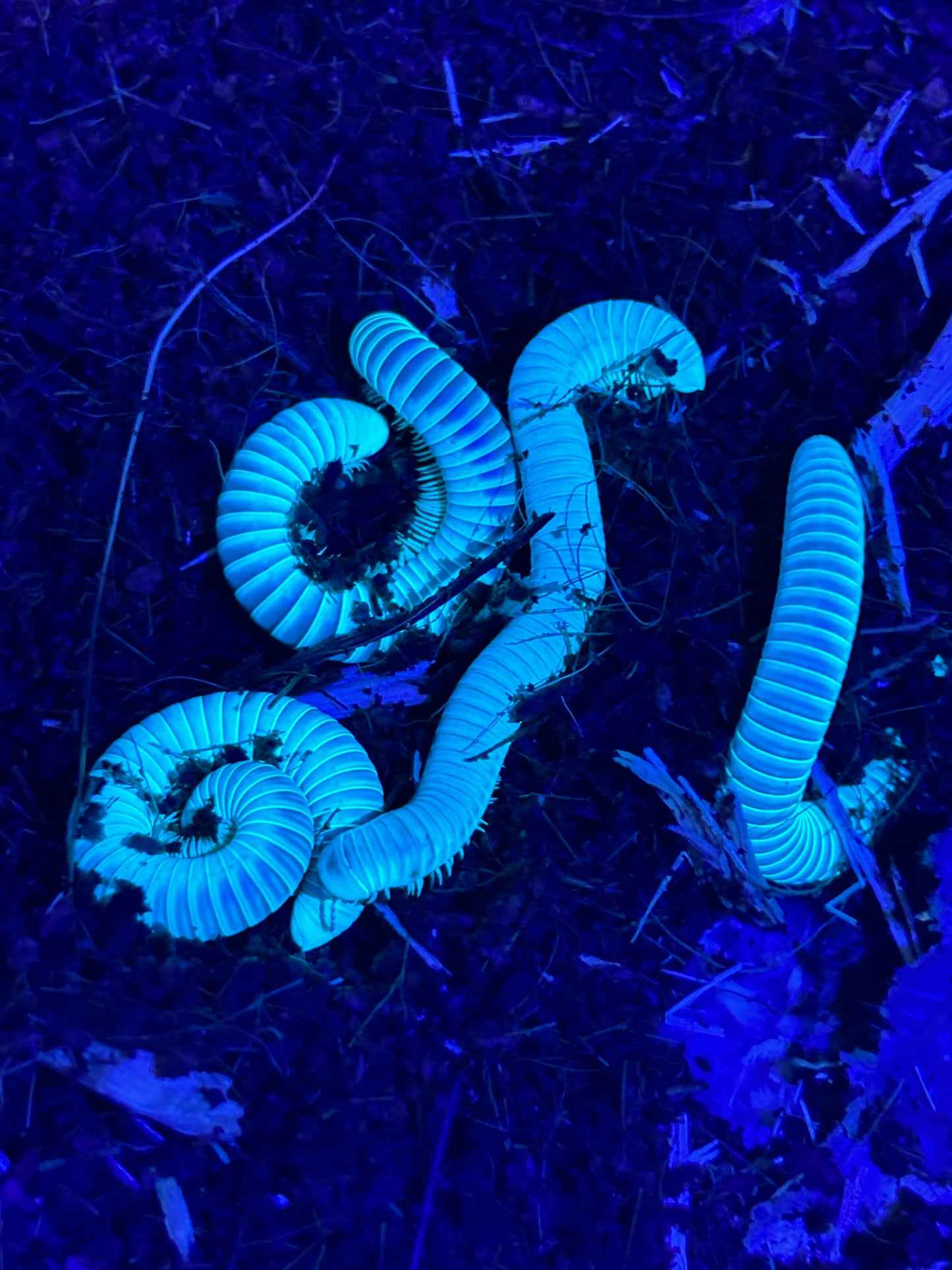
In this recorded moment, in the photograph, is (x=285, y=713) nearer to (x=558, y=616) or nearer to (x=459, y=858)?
(x=459, y=858)

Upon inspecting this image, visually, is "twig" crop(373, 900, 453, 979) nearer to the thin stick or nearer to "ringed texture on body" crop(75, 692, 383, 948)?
"ringed texture on body" crop(75, 692, 383, 948)

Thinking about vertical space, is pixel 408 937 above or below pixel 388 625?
below

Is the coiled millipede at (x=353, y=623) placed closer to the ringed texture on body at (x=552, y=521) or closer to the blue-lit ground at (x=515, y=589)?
the ringed texture on body at (x=552, y=521)

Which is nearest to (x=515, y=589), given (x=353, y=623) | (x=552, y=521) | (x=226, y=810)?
(x=552, y=521)

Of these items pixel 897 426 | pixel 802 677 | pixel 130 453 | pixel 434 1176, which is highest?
pixel 897 426

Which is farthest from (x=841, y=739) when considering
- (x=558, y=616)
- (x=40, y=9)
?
(x=40, y=9)

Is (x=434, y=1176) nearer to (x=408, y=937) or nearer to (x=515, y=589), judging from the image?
(x=408, y=937)

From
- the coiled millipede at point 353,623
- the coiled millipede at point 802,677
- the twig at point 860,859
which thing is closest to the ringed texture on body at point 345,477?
the coiled millipede at point 353,623
